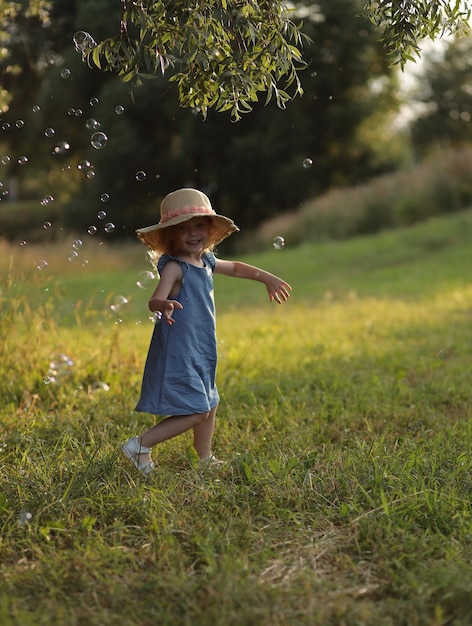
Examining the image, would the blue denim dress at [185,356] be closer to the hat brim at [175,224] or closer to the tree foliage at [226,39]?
the hat brim at [175,224]

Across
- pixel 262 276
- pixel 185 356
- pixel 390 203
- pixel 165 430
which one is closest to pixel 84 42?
pixel 262 276

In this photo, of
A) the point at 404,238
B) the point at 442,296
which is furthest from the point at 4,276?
the point at 404,238

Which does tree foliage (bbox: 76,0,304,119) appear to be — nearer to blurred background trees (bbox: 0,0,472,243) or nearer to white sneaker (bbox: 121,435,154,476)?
white sneaker (bbox: 121,435,154,476)

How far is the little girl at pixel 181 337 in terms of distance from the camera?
399cm

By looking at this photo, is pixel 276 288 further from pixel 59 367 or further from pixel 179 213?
pixel 59 367

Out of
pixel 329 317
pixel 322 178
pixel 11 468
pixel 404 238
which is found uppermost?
pixel 322 178

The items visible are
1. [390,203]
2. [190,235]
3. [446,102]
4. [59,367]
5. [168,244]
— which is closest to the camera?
[190,235]

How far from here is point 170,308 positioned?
380cm

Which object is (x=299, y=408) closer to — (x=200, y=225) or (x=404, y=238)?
(x=200, y=225)

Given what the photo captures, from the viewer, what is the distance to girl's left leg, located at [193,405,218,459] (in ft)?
13.9

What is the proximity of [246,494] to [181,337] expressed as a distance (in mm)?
885

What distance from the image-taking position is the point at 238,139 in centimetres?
2730

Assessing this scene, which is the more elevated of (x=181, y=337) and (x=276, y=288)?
(x=276, y=288)

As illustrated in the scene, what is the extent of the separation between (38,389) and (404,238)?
14285 mm
